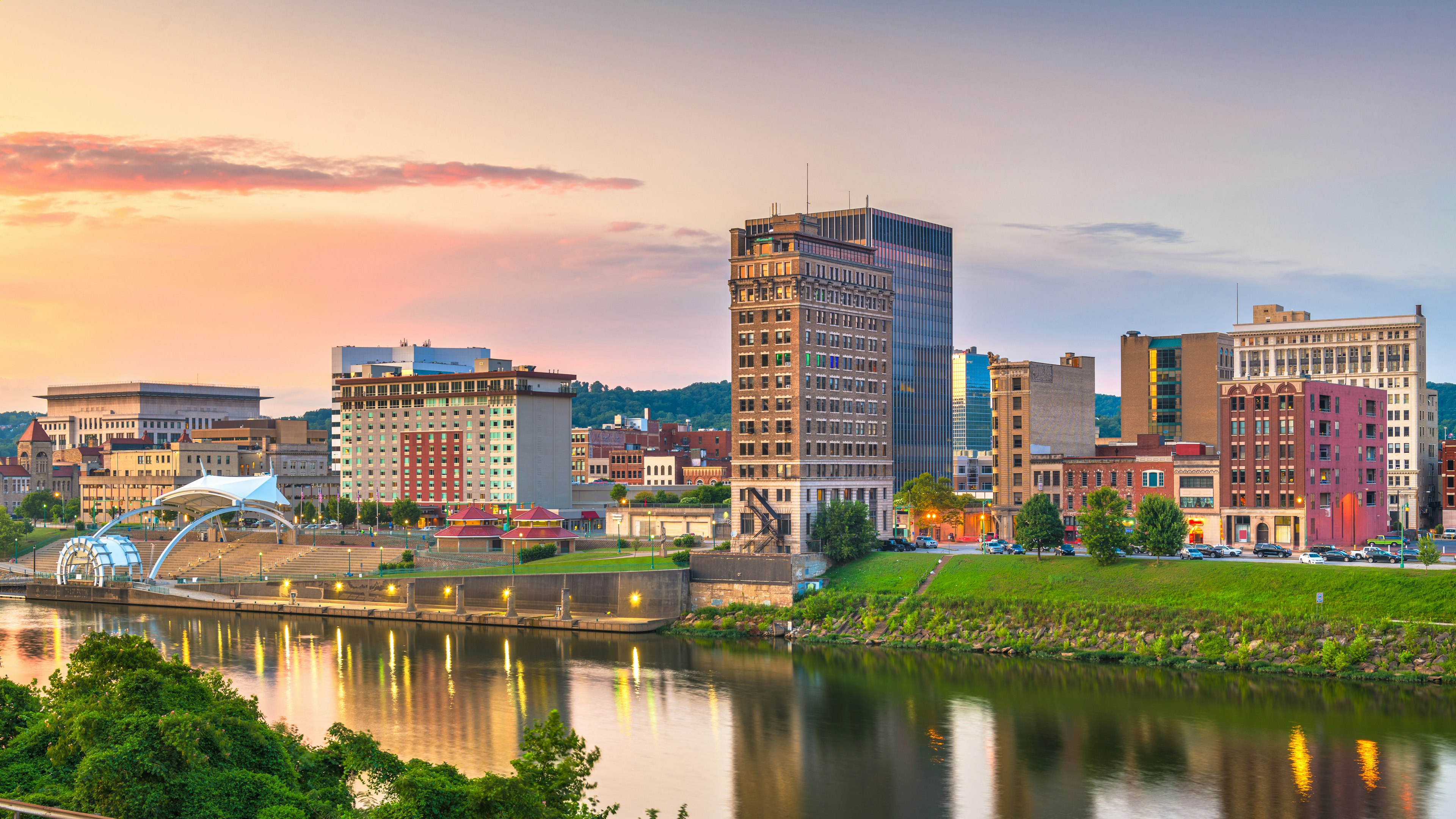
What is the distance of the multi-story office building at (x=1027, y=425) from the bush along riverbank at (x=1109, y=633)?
148 feet

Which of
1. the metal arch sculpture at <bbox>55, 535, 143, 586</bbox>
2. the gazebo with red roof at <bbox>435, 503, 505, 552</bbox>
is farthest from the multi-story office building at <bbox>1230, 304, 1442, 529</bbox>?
the metal arch sculpture at <bbox>55, 535, 143, 586</bbox>

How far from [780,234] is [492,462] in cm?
8569

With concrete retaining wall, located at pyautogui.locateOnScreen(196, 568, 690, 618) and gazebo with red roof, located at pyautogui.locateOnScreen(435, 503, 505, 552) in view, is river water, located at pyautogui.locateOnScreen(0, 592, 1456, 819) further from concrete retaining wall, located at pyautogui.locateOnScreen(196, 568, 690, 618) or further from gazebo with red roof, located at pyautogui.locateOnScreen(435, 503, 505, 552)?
gazebo with red roof, located at pyautogui.locateOnScreen(435, 503, 505, 552)

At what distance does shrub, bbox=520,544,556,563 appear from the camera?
5251 inches

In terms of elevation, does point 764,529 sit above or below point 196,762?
above

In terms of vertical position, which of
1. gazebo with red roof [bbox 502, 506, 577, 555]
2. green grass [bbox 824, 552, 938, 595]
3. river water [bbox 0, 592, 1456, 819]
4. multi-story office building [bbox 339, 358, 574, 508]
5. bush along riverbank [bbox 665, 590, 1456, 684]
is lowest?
river water [bbox 0, 592, 1456, 819]

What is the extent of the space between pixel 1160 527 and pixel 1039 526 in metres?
10.1

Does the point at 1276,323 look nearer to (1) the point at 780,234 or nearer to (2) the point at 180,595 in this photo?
(1) the point at 780,234

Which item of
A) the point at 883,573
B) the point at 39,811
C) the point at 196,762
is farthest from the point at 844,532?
the point at 39,811

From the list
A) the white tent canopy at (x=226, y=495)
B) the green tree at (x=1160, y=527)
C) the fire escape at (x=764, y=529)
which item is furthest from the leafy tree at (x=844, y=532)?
the white tent canopy at (x=226, y=495)

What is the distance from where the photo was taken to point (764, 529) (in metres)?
121

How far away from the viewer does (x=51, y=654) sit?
9650 centimetres

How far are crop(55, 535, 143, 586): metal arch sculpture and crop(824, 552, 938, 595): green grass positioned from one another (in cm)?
7716

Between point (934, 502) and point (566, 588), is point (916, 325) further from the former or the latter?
point (566, 588)
